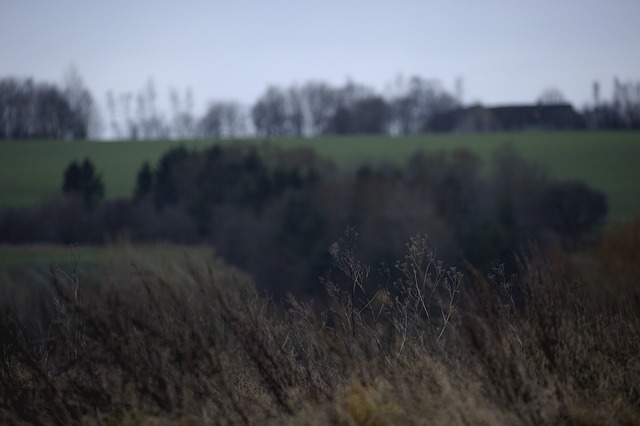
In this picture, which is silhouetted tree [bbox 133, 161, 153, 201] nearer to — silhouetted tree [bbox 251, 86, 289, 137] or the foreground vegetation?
silhouetted tree [bbox 251, 86, 289, 137]

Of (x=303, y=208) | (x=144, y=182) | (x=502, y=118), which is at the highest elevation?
(x=502, y=118)

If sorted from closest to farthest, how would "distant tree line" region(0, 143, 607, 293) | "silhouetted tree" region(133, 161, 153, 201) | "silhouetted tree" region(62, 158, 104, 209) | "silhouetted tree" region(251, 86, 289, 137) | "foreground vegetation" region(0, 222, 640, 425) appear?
"foreground vegetation" region(0, 222, 640, 425)
"distant tree line" region(0, 143, 607, 293)
"silhouetted tree" region(62, 158, 104, 209)
"silhouetted tree" region(133, 161, 153, 201)
"silhouetted tree" region(251, 86, 289, 137)

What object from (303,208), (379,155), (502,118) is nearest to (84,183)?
(303,208)

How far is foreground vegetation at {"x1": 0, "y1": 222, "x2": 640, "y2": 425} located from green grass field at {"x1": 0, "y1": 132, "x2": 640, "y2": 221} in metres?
43.5

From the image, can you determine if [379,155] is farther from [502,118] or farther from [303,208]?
[502,118]

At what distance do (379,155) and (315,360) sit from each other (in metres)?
55.3

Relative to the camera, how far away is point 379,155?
6175 cm

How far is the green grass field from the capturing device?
175 feet

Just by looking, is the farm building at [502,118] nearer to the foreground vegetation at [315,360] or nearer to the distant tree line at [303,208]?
the distant tree line at [303,208]

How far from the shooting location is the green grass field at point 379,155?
5322 cm

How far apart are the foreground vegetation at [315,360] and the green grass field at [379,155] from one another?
43455 mm

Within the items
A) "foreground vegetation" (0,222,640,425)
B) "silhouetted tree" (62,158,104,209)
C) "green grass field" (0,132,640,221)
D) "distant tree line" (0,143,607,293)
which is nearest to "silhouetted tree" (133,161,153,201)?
"distant tree line" (0,143,607,293)

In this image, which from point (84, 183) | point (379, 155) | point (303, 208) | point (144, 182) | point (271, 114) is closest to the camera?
point (303, 208)

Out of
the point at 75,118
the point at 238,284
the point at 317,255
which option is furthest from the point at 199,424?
the point at 75,118
